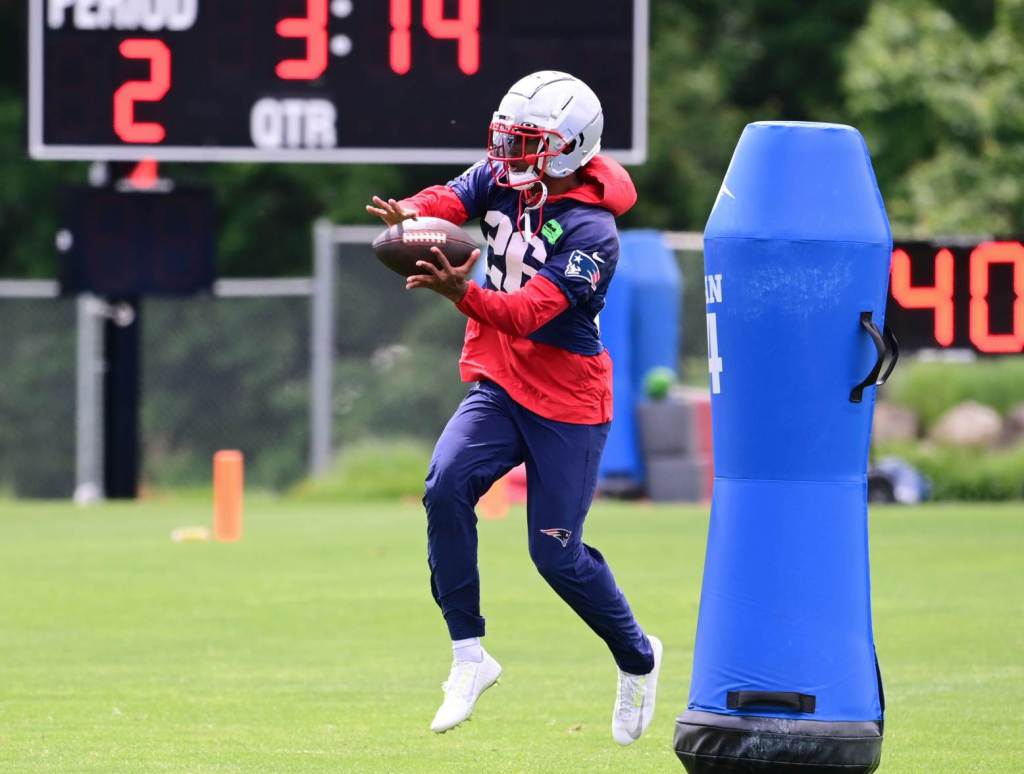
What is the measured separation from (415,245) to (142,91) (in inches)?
342

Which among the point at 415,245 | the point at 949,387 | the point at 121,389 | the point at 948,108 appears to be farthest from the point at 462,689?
the point at 948,108

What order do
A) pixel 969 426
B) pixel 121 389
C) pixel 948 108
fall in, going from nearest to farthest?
1. pixel 121 389
2. pixel 969 426
3. pixel 948 108

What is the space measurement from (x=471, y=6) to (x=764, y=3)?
20.4 meters

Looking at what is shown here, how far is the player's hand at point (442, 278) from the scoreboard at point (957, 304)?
32.9 ft

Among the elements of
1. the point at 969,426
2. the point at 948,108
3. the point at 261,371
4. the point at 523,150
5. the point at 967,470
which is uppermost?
the point at 948,108

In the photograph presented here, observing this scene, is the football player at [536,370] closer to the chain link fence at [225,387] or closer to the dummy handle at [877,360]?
the dummy handle at [877,360]

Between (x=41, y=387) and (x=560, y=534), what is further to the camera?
(x=41, y=387)

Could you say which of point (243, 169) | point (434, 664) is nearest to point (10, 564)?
point (434, 664)

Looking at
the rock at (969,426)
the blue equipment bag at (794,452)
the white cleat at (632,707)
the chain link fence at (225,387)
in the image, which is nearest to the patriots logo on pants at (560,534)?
the white cleat at (632,707)

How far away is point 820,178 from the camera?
20.8ft

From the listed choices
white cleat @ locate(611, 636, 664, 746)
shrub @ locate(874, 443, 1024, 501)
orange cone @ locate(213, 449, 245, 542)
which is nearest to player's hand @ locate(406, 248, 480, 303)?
white cleat @ locate(611, 636, 664, 746)

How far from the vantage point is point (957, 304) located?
16.2 m

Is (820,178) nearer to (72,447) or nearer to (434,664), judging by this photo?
(434,664)

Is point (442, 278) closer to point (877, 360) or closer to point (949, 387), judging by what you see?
point (877, 360)
